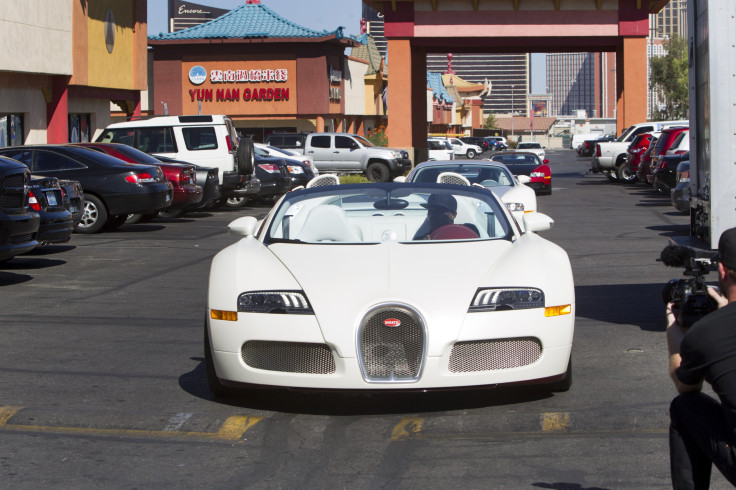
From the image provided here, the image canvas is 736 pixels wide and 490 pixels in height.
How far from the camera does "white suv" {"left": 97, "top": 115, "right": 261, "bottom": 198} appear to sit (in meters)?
24.5

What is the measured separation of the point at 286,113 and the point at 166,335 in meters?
50.4

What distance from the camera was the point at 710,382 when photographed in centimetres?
355

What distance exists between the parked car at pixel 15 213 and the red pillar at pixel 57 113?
17.8 meters

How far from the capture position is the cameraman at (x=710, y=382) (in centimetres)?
346

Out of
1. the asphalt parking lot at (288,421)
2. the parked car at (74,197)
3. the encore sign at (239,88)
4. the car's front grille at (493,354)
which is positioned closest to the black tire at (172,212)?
the parked car at (74,197)

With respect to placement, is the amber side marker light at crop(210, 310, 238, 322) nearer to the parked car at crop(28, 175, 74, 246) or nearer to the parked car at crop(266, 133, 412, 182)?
the parked car at crop(28, 175, 74, 246)

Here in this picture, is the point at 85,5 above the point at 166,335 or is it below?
above

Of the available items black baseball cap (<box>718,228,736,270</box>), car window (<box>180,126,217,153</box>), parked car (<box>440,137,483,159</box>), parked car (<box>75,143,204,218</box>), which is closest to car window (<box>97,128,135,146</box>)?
car window (<box>180,126,217,153</box>)

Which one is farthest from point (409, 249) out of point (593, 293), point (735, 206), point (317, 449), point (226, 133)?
point (226, 133)

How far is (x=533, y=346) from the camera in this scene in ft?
20.7

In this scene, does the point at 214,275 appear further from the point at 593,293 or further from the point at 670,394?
the point at 593,293

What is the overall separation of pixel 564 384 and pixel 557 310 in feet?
1.78

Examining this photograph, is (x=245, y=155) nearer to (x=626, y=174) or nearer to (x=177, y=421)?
(x=626, y=174)

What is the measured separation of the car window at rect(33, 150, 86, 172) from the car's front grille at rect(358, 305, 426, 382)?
1395 cm
